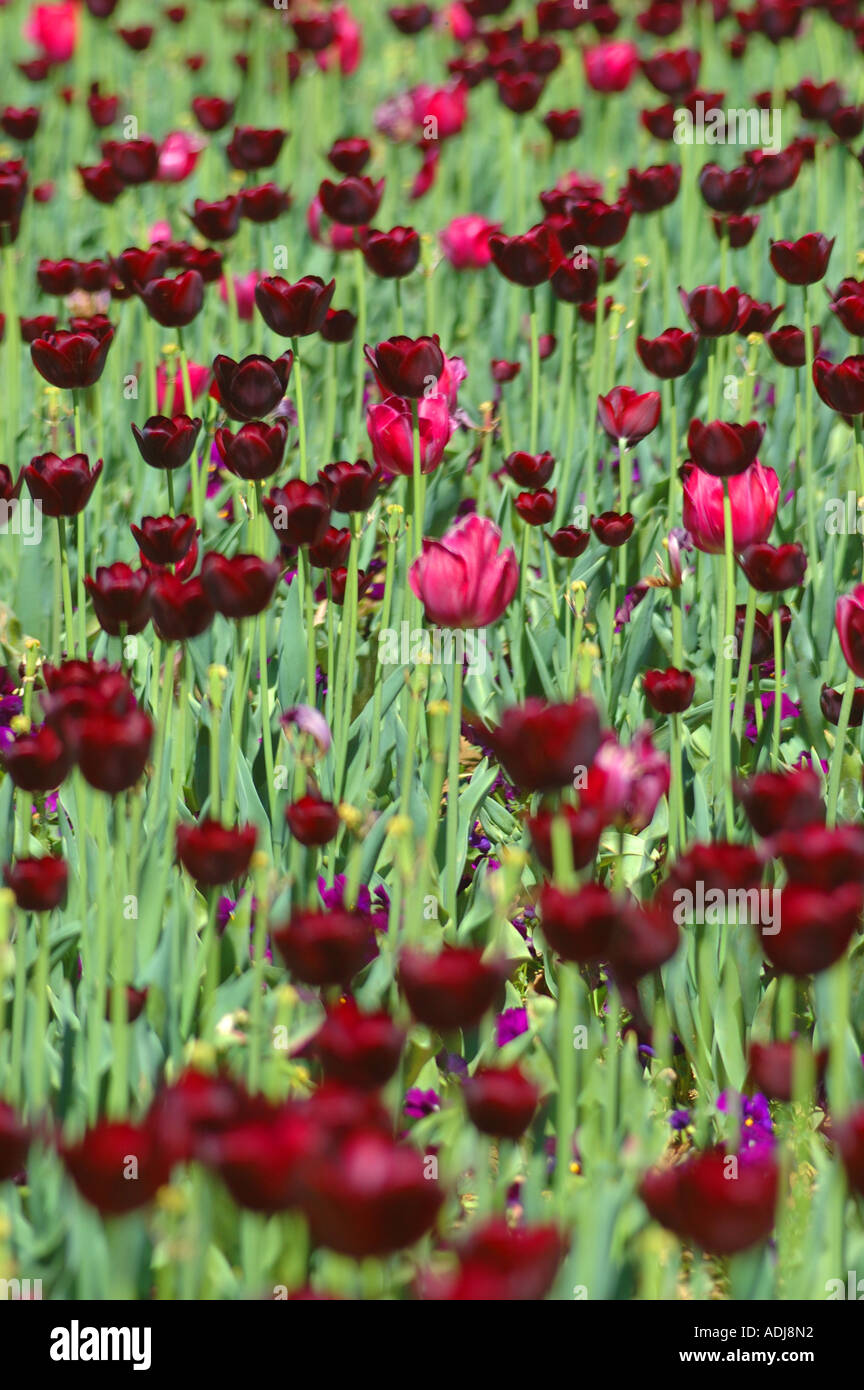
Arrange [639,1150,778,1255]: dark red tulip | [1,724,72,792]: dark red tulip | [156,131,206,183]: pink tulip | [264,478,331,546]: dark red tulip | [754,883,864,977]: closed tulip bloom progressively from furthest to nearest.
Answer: [156,131,206,183]: pink tulip → [264,478,331,546]: dark red tulip → [1,724,72,792]: dark red tulip → [754,883,864,977]: closed tulip bloom → [639,1150,778,1255]: dark red tulip

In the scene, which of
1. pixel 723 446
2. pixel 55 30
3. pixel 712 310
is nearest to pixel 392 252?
pixel 712 310

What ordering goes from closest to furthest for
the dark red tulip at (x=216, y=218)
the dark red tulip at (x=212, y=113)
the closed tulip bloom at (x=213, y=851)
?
the closed tulip bloom at (x=213, y=851)
the dark red tulip at (x=216, y=218)
the dark red tulip at (x=212, y=113)

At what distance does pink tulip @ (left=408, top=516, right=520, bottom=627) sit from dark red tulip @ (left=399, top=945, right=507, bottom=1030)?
2.47 feet

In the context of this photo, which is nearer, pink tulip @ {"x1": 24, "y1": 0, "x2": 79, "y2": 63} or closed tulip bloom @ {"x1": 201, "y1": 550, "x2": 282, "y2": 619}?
closed tulip bloom @ {"x1": 201, "y1": 550, "x2": 282, "y2": 619}

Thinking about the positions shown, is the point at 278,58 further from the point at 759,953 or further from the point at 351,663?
the point at 759,953

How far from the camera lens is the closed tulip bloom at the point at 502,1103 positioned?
53.1 inches

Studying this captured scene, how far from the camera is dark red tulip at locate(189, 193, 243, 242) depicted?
3387mm

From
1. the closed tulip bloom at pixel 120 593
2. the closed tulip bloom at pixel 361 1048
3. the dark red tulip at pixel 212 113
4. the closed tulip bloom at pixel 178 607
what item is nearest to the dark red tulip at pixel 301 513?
the closed tulip bloom at pixel 120 593

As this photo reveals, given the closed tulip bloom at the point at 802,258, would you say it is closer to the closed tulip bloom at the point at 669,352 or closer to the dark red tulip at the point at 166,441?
the closed tulip bloom at the point at 669,352

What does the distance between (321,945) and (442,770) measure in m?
0.62

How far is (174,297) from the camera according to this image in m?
2.86

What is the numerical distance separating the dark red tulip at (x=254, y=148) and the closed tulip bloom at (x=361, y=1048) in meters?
2.66

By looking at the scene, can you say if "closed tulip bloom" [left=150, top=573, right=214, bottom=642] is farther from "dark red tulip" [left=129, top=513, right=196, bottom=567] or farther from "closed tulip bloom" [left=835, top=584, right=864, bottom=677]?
"closed tulip bloom" [left=835, top=584, right=864, bottom=677]

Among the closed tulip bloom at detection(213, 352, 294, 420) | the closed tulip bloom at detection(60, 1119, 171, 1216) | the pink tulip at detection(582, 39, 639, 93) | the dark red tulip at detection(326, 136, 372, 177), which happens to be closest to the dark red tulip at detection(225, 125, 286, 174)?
the dark red tulip at detection(326, 136, 372, 177)
